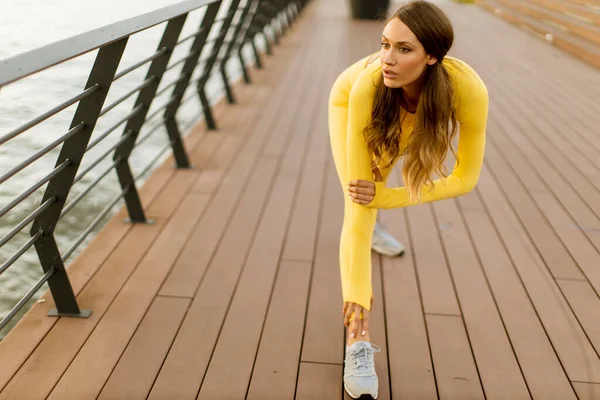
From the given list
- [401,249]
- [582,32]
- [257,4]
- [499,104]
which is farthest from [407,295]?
[582,32]

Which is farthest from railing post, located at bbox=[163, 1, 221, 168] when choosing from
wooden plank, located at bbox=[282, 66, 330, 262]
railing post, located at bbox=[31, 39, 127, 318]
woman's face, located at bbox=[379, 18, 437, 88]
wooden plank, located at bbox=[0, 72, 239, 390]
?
woman's face, located at bbox=[379, 18, 437, 88]

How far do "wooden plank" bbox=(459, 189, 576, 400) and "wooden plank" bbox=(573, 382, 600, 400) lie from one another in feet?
0.08

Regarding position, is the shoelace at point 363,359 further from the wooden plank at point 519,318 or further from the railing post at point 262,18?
the railing post at point 262,18

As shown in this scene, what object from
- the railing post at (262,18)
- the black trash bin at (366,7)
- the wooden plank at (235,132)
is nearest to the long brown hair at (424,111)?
the wooden plank at (235,132)

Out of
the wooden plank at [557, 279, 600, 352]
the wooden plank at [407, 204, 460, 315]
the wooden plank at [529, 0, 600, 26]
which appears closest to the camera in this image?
the wooden plank at [557, 279, 600, 352]

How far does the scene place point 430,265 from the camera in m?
2.50

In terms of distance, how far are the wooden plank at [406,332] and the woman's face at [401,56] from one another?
909mm

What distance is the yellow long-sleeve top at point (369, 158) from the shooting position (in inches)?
66.3

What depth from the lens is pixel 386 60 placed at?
1.57 meters

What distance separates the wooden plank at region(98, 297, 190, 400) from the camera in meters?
1.76

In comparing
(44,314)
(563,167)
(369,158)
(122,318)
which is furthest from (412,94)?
(563,167)

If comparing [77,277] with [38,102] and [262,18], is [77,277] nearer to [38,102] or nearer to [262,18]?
[38,102]

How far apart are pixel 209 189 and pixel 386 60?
72.0 inches

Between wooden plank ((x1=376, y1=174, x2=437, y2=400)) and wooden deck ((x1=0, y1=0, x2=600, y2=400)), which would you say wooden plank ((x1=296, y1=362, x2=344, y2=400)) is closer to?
wooden deck ((x1=0, y1=0, x2=600, y2=400))
